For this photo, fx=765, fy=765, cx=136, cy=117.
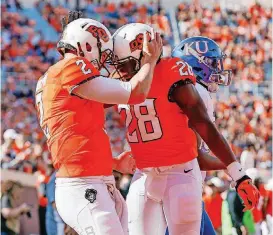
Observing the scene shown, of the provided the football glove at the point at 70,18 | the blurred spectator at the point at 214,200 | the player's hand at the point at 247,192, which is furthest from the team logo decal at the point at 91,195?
the blurred spectator at the point at 214,200

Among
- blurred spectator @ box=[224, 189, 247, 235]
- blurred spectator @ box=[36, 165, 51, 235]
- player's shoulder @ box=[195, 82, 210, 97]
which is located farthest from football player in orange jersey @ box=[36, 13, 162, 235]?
blurred spectator @ box=[36, 165, 51, 235]

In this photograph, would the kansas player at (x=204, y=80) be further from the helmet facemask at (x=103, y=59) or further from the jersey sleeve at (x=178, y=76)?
the helmet facemask at (x=103, y=59)

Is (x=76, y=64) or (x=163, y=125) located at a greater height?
(x=76, y=64)

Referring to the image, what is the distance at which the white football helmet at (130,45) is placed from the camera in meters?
4.79

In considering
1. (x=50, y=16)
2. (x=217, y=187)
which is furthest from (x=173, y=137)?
(x=50, y=16)

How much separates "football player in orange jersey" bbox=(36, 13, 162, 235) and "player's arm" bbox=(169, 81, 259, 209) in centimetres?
41

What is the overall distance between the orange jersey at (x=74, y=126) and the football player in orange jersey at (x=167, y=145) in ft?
1.96

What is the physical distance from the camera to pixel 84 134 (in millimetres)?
4266

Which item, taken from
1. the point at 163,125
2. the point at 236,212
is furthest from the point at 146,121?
the point at 236,212

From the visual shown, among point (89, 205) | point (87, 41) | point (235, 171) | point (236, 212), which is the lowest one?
point (236, 212)

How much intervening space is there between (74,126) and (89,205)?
0.45 metres

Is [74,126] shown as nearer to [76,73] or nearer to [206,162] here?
[76,73]

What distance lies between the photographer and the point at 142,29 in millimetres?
4828

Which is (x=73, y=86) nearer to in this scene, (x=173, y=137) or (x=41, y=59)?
(x=173, y=137)
